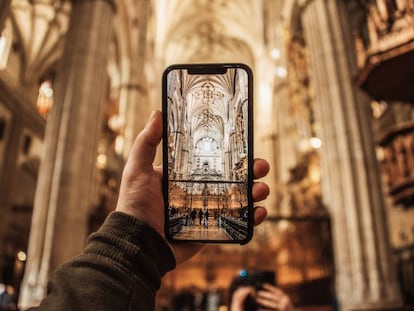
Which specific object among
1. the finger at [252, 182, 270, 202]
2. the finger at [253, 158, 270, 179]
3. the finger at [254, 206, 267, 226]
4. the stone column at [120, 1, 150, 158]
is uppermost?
the stone column at [120, 1, 150, 158]

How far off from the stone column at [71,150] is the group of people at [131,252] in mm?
A: 7447

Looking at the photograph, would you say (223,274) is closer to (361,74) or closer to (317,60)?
(317,60)

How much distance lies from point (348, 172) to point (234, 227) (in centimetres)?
785

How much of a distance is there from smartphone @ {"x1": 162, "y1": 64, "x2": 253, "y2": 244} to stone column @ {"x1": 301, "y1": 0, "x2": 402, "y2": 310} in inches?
288

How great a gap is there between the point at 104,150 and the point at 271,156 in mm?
9010

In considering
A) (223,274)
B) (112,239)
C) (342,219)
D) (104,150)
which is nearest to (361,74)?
(342,219)

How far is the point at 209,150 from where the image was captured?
1048 mm

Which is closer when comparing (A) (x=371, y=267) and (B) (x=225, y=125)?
(B) (x=225, y=125)

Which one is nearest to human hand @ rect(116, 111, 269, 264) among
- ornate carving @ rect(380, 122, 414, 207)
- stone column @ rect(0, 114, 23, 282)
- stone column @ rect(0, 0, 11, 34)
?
stone column @ rect(0, 0, 11, 34)

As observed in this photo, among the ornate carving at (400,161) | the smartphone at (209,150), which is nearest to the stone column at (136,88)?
the ornate carving at (400,161)

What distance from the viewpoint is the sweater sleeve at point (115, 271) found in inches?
26.2

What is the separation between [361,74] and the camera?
6293 mm

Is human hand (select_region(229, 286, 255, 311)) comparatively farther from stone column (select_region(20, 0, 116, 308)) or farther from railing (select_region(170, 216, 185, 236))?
stone column (select_region(20, 0, 116, 308))

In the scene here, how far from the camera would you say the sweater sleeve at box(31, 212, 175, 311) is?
2.18ft
